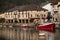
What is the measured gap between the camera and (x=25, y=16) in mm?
88000

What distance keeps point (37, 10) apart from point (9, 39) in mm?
39748

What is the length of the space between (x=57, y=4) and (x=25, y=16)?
41.8ft

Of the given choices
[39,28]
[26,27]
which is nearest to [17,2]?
[26,27]

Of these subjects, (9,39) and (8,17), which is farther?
(8,17)

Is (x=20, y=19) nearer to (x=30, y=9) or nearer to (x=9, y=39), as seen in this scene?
(x=30, y=9)

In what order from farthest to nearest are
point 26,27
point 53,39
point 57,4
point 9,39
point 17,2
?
point 17,2 → point 57,4 → point 26,27 → point 9,39 → point 53,39

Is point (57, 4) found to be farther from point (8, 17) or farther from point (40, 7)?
point (8, 17)

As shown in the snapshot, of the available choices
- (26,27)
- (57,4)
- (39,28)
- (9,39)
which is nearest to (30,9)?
(57,4)

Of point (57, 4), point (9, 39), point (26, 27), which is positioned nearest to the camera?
point (9, 39)

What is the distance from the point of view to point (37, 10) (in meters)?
83.4

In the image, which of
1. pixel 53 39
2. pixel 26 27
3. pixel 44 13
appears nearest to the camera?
pixel 53 39

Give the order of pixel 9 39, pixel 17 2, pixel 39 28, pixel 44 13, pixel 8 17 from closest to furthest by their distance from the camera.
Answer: pixel 9 39, pixel 39 28, pixel 44 13, pixel 8 17, pixel 17 2

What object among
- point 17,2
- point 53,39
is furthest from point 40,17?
point 53,39

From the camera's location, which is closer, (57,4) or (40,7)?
(57,4)
